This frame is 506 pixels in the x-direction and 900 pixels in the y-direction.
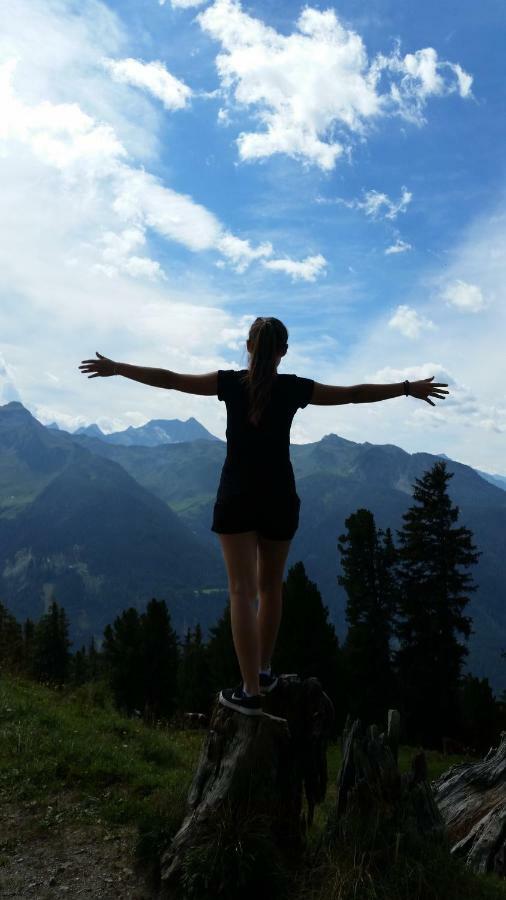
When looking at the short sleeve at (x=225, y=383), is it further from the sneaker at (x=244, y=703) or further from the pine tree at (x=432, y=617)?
the pine tree at (x=432, y=617)

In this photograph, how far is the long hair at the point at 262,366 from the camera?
5.16 metres

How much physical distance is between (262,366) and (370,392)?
113 cm

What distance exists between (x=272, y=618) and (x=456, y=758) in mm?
22657

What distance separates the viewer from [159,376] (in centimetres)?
545

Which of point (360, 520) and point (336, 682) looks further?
point (360, 520)

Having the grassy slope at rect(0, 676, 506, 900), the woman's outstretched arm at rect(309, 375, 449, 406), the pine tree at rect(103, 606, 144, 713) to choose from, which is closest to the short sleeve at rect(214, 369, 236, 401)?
the woman's outstretched arm at rect(309, 375, 449, 406)

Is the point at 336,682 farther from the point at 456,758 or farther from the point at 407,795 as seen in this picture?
the point at 407,795

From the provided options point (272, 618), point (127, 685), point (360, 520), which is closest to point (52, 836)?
point (272, 618)

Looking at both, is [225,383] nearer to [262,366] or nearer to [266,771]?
[262,366]

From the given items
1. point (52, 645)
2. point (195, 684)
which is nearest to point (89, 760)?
point (195, 684)

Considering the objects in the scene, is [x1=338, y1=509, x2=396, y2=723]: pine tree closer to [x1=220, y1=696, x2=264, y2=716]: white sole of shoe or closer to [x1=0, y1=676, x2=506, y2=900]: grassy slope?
[x1=0, y1=676, x2=506, y2=900]: grassy slope

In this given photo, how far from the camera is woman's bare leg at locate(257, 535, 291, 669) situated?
17.7ft

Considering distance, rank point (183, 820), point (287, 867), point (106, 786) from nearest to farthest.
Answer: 1. point (287, 867)
2. point (183, 820)
3. point (106, 786)

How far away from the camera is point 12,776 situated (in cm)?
738
